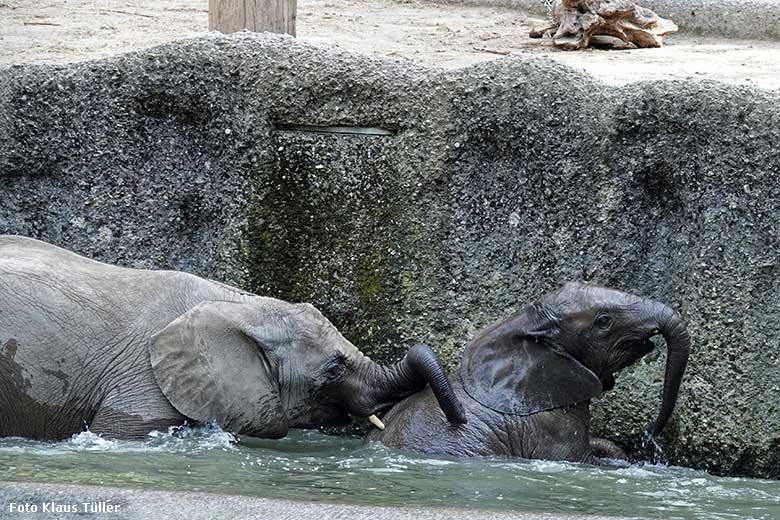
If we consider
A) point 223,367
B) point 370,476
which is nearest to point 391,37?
point 223,367

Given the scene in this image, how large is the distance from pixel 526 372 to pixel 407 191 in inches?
37.5

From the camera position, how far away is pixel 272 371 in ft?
18.8

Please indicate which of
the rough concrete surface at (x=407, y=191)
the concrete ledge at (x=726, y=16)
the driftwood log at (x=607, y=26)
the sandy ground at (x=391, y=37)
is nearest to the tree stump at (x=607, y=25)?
the driftwood log at (x=607, y=26)

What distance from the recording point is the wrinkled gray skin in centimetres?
561

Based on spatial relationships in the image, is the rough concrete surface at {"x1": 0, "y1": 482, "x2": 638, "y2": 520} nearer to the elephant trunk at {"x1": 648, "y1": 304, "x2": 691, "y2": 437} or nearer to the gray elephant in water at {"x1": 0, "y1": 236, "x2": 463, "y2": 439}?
the gray elephant in water at {"x1": 0, "y1": 236, "x2": 463, "y2": 439}

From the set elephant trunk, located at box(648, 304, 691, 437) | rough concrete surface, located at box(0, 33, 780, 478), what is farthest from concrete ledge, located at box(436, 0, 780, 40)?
elephant trunk, located at box(648, 304, 691, 437)

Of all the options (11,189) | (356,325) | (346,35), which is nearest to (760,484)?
(356,325)

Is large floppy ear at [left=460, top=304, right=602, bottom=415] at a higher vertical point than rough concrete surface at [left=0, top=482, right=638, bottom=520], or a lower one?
lower

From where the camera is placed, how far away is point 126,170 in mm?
6312

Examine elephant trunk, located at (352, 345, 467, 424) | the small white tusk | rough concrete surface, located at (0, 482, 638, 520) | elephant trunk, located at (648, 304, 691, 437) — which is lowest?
the small white tusk

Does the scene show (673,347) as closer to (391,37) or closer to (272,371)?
(272,371)

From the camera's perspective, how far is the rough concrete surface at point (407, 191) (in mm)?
5805

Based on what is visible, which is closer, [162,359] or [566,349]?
[162,359]

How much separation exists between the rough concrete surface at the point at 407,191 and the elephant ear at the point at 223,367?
60 cm
